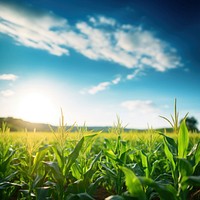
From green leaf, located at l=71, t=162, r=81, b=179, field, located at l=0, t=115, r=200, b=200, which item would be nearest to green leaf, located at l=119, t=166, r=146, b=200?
field, located at l=0, t=115, r=200, b=200

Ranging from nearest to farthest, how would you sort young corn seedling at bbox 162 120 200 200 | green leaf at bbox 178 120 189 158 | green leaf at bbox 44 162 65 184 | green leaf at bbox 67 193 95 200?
young corn seedling at bbox 162 120 200 200 → green leaf at bbox 178 120 189 158 → green leaf at bbox 67 193 95 200 → green leaf at bbox 44 162 65 184

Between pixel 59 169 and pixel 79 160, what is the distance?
3.21 ft

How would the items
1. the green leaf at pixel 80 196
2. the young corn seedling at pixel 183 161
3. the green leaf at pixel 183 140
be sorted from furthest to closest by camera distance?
the green leaf at pixel 80 196 → the green leaf at pixel 183 140 → the young corn seedling at pixel 183 161

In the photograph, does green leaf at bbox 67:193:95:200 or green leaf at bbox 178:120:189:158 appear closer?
green leaf at bbox 178:120:189:158

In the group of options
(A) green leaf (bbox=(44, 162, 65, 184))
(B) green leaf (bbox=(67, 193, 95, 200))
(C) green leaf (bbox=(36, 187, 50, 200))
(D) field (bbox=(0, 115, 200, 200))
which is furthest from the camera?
(C) green leaf (bbox=(36, 187, 50, 200))

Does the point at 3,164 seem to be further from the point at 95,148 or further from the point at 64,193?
the point at 95,148

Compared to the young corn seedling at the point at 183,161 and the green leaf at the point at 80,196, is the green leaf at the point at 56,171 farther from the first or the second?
the young corn seedling at the point at 183,161

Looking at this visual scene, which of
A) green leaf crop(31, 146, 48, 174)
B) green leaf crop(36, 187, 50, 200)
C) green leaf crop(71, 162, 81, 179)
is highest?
green leaf crop(31, 146, 48, 174)

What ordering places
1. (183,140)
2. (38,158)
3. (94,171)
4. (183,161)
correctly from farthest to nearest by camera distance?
(94,171) → (38,158) → (183,140) → (183,161)

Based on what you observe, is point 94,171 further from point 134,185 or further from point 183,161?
point 183,161

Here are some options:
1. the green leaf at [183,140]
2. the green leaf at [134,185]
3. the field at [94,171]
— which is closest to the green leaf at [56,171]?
the field at [94,171]

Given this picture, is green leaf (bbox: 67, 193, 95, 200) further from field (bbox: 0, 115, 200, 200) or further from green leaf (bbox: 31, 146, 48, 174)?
green leaf (bbox: 31, 146, 48, 174)

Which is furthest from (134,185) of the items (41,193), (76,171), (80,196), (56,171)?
(76,171)

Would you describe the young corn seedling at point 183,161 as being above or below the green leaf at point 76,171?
above
